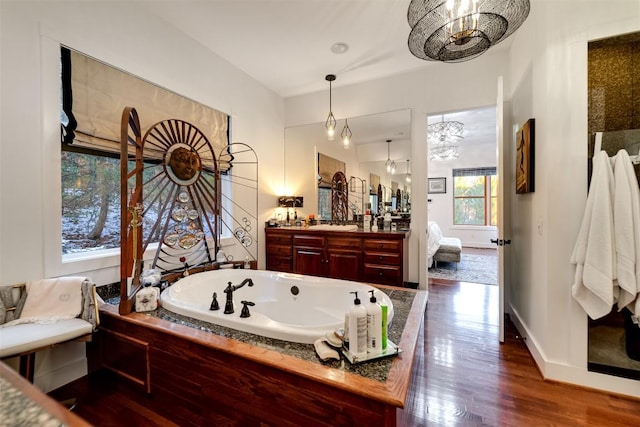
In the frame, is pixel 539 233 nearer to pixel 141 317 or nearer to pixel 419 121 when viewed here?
pixel 419 121

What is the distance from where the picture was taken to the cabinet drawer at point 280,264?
3791 millimetres

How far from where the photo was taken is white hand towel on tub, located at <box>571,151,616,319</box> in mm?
1644

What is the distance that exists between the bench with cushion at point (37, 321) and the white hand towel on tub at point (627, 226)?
131 inches

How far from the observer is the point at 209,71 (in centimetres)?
308

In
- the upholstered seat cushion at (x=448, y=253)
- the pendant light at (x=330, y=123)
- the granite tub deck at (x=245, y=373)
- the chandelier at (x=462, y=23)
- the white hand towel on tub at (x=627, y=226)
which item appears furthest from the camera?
the upholstered seat cushion at (x=448, y=253)

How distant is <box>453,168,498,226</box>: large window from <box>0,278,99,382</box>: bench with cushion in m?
7.94

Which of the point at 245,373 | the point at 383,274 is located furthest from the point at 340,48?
the point at 245,373

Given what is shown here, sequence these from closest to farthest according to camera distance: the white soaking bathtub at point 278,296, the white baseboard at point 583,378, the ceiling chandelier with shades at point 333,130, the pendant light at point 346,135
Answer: the white baseboard at point 583,378
the white soaking bathtub at point 278,296
the ceiling chandelier with shades at point 333,130
the pendant light at point 346,135

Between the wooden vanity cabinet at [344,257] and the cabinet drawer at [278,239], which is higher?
the cabinet drawer at [278,239]

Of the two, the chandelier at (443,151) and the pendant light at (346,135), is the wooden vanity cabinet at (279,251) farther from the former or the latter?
the chandelier at (443,151)

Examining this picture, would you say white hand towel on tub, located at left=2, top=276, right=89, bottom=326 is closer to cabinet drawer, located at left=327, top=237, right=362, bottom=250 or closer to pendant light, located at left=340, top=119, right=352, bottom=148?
cabinet drawer, located at left=327, top=237, right=362, bottom=250

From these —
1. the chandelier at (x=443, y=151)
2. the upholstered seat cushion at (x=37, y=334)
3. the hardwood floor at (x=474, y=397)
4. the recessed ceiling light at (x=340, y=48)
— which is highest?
the recessed ceiling light at (x=340, y=48)

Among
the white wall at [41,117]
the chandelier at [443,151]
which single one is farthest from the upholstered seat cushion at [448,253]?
the white wall at [41,117]

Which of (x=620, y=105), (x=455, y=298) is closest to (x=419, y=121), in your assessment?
(x=620, y=105)
